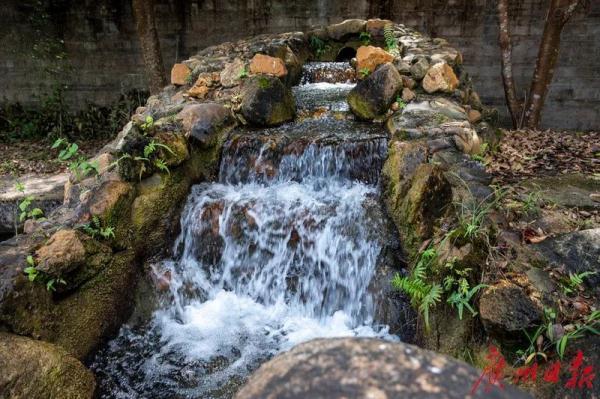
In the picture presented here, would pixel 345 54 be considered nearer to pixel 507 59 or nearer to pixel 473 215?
pixel 507 59

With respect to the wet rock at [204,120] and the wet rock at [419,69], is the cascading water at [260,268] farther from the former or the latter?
the wet rock at [419,69]

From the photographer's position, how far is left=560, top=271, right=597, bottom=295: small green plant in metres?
2.87

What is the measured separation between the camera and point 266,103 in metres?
5.89

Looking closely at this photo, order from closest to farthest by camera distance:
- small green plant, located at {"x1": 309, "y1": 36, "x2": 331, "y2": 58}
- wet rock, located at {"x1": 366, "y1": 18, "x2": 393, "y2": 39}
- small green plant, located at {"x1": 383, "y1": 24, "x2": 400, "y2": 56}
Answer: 1. small green plant, located at {"x1": 383, "y1": 24, "x2": 400, "y2": 56}
2. wet rock, located at {"x1": 366, "y1": 18, "x2": 393, "y2": 39}
3. small green plant, located at {"x1": 309, "y1": 36, "x2": 331, "y2": 58}

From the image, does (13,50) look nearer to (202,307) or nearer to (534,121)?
(202,307)

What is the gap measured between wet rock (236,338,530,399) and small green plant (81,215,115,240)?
3.21m

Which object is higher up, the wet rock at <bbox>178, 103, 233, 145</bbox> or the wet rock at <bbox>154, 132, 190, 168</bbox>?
the wet rock at <bbox>178, 103, 233, 145</bbox>

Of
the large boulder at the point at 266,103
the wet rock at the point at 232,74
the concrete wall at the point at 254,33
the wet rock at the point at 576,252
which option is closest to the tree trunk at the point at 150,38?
the concrete wall at the point at 254,33

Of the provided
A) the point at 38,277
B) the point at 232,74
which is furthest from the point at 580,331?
the point at 232,74

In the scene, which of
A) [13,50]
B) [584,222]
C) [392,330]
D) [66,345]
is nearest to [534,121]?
[584,222]

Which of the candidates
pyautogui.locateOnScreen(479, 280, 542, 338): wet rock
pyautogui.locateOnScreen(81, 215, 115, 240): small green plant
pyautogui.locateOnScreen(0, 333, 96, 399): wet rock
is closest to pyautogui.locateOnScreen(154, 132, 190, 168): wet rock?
pyautogui.locateOnScreen(81, 215, 115, 240): small green plant

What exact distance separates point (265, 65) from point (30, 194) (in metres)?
4.24

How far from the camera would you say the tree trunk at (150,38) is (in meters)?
8.36

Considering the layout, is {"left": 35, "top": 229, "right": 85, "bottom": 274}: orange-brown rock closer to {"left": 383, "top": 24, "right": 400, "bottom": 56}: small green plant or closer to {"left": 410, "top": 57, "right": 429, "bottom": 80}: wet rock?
{"left": 410, "top": 57, "right": 429, "bottom": 80}: wet rock
